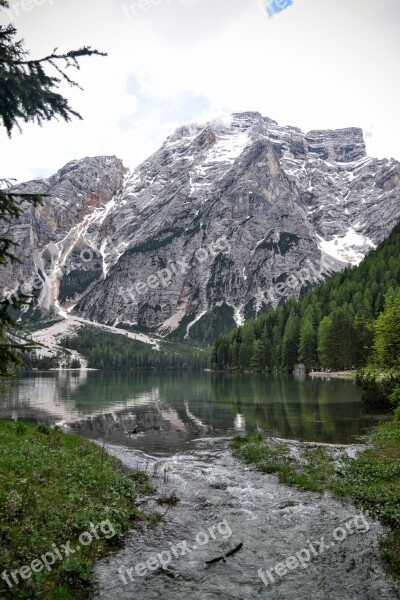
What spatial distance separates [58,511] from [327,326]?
4894 inches

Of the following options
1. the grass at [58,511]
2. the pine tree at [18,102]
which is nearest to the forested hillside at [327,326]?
the grass at [58,511]

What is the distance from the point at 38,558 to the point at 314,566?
8313mm

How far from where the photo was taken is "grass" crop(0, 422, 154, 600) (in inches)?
426

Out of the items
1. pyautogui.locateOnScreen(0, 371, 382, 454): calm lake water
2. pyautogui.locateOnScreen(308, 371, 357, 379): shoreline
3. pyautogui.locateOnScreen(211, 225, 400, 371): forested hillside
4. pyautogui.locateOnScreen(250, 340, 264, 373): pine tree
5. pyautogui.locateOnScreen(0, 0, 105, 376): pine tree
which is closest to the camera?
pyautogui.locateOnScreen(0, 0, 105, 376): pine tree

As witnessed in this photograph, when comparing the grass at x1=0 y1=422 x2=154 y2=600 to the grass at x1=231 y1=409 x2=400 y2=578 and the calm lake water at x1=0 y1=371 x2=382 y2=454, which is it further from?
the calm lake water at x1=0 y1=371 x2=382 y2=454

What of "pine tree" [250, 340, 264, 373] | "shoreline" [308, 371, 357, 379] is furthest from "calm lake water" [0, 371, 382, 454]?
"pine tree" [250, 340, 264, 373]

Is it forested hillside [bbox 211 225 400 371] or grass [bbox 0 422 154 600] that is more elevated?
forested hillside [bbox 211 225 400 371]

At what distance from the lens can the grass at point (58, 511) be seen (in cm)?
1081

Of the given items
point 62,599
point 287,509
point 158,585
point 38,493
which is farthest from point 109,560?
point 287,509

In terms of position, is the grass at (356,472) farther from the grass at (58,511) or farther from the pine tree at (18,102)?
the pine tree at (18,102)

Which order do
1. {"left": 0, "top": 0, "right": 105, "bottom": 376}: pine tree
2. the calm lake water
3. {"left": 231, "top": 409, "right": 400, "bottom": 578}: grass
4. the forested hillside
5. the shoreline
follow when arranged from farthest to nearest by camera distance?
the forested hillside < the shoreline < the calm lake water < {"left": 231, "top": 409, "right": 400, "bottom": 578}: grass < {"left": 0, "top": 0, "right": 105, "bottom": 376}: pine tree

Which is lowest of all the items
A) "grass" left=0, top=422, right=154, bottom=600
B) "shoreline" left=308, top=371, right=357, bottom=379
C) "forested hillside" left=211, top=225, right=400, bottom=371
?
"shoreline" left=308, top=371, right=357, bottom=379

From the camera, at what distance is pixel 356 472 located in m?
22.4

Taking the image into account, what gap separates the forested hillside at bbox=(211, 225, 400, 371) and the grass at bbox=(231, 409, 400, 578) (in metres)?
71.2
